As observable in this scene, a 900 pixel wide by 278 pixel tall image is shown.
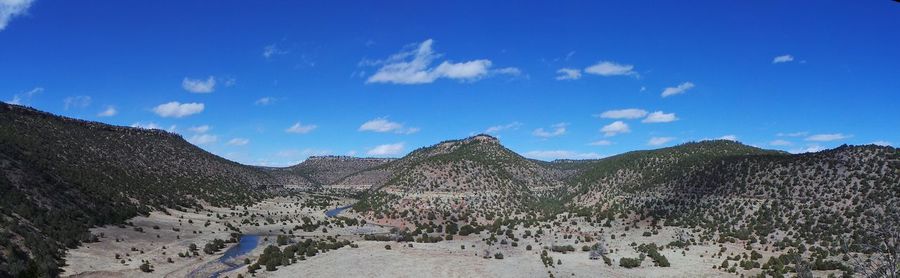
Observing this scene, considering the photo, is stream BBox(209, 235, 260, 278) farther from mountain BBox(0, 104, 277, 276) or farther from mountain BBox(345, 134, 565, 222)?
mountain BBox(345, 134, 565, 222)

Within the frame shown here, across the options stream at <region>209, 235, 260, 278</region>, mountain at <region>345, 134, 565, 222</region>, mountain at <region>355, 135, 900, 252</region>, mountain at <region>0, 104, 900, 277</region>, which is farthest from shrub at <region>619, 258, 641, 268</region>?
mountain at <region>345, 134, 565, 222</region>

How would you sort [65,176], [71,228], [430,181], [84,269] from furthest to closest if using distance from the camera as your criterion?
[430,181]
[65,176]
[71,228]
[84,269]

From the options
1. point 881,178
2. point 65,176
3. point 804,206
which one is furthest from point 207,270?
point 881,178

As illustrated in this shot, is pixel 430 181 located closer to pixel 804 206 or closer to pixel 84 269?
pixel 804 206

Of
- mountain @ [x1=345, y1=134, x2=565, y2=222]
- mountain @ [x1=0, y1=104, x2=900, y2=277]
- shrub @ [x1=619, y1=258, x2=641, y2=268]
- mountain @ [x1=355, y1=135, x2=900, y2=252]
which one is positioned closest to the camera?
shrub @ [x1=619, y1=258, x2=641, y2=268]

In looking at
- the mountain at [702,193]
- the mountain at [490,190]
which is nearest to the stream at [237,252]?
the mountain at [490,190]

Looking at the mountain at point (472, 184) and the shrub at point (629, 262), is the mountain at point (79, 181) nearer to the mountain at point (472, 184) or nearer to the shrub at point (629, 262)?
the mountain at point (472, 184)

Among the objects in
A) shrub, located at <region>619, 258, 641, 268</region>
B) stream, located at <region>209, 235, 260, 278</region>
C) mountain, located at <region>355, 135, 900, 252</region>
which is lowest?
shrub, located at <region>619, 258, 641, 268</region>

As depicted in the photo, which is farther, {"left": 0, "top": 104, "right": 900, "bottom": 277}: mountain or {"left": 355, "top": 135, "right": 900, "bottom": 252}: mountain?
{"left": 355, "top": 135, "right": 900, "bottom": 252}: mountain

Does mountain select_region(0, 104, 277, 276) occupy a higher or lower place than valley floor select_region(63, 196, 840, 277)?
higher
